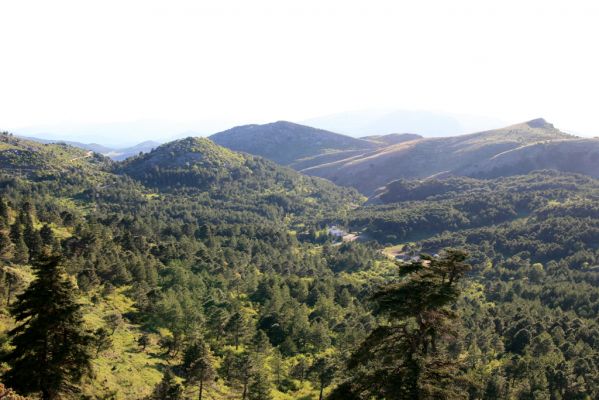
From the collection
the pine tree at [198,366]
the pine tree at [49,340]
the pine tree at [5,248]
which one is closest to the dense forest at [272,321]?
the pine tree at [49,340]

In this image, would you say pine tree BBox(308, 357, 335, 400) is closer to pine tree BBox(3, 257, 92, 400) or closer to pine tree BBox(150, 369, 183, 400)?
pine tree BBox(150, 369, 183, 400)

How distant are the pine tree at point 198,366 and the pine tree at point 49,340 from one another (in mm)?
34453

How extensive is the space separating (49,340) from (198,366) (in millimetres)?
36271

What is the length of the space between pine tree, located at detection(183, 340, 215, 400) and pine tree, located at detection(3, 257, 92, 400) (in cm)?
3445

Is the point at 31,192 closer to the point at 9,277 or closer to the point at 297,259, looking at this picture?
the point at 297,259

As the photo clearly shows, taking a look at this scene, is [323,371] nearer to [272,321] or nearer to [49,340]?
[272,321]

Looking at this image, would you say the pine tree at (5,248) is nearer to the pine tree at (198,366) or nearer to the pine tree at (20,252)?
the pine tree at (20,252)

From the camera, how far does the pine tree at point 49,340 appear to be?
928 inches

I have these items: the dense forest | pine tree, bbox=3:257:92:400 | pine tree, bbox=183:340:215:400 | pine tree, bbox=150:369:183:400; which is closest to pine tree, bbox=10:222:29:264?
the dense forest

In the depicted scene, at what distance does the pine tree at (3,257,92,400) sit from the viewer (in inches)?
928

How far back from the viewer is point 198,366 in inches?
2247

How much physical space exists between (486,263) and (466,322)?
87466 mm

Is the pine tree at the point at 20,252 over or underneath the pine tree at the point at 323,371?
over

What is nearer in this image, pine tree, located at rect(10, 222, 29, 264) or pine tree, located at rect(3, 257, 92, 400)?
pine tree, located at rect(3, 257, 92, 400)
